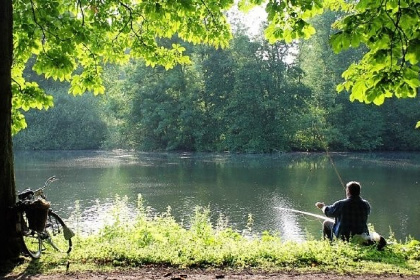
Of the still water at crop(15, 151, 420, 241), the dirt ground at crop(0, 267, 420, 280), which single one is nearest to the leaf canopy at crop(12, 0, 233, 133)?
the dirt ground at crop(0, 267, 420, 280)

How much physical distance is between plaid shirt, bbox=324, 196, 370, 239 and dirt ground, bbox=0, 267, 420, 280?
2171mm

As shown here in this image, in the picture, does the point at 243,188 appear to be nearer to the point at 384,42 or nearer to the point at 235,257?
the point at 235,257

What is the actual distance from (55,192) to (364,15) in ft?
66.3

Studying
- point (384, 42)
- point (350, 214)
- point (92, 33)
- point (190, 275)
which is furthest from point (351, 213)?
point (92, 33)

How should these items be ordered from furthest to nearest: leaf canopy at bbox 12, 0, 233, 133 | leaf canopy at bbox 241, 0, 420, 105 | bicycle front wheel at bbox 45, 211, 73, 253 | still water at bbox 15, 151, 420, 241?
still water at bbox 15, 151, 420, 241
leaf canopy at bbox 12, 0, 233, 133
bicycle front wheel at bbox 45, 211, 73, 253
leaf canopy at bbox 241, 0, 420, 105

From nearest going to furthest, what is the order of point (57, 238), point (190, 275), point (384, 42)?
point (384, 42) → point (190, 275) → point (57, 238)

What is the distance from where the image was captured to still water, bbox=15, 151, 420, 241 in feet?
53.0

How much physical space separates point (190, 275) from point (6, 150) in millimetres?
2479

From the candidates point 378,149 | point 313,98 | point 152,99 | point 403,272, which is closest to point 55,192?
point 403,272

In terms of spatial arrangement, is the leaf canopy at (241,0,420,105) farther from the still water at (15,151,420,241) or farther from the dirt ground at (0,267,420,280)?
the still water at (15,151,420,241)

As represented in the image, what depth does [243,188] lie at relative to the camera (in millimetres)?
23125

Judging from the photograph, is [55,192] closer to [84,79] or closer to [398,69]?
[84,79]

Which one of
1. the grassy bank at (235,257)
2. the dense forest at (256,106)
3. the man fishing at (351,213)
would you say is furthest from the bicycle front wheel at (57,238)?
the dense forest at (256,106)

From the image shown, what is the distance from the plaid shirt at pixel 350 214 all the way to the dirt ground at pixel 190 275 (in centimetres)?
217
